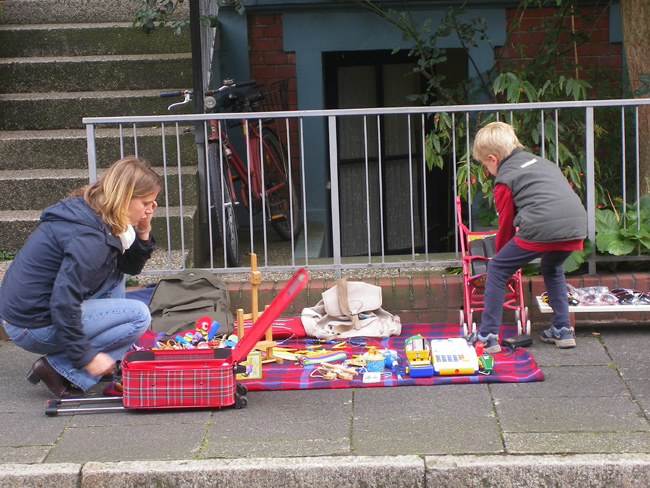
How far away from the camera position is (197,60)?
22.7 feet

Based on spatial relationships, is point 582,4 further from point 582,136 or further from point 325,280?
point 325,280

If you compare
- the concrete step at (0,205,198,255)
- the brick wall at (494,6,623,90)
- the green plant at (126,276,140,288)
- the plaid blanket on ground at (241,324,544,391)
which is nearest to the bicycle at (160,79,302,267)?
the concrete step at (0,205,198,255)

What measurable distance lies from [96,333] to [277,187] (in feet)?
10.6

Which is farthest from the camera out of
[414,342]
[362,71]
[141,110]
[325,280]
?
[362,71]

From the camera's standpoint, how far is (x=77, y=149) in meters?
7.62

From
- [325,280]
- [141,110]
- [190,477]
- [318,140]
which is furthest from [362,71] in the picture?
[190,477]

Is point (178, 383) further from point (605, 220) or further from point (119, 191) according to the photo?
point (605, 220)

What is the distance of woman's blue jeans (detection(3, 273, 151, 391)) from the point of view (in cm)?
458

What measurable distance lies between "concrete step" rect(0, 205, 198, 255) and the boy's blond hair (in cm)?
250

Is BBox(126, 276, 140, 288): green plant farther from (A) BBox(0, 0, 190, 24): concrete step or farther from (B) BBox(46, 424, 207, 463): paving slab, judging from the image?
(A) BBox(0, 0, 190, 24): concrete step

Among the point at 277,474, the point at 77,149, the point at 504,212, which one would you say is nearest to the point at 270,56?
the point at 77,149

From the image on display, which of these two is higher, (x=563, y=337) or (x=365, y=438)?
(x=563, y=337)

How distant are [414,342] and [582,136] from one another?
3.22 meters

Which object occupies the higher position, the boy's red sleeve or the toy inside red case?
Answer: the boy's red sleeve
